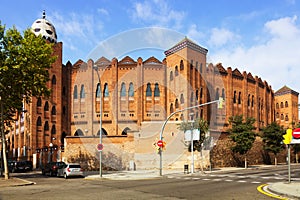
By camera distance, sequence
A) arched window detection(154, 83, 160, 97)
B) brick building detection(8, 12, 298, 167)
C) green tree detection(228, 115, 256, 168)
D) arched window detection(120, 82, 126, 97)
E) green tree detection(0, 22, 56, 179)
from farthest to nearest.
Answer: arched window detection(120, 82, 126, 97) → arched window detection(154, 83, 160, 97) → brick building detection(8, 12, 298, 167) → green tree detection(228, 115, 256, 168) → green tree detection(0, 22, 56, 179)

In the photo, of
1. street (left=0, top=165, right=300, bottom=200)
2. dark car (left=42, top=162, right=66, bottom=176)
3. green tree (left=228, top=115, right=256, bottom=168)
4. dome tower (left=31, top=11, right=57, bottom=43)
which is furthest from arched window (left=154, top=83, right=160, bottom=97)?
street (left=0, top=165, right=300, bottom=200)

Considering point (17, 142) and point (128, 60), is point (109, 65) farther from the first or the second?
point (17, 142)

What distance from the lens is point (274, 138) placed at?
4775 cm

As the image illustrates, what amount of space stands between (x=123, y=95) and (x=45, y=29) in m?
19.2

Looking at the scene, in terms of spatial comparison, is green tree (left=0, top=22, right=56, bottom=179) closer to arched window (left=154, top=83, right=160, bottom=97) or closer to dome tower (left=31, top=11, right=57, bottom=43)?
arched window (left=154, top=83, right=160, bottom=97)

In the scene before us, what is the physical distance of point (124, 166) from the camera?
3816cm

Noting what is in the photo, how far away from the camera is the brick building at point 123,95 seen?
51.4 m

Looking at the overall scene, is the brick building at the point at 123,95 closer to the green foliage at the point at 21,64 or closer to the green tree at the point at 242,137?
the green tree at the point at 242,137

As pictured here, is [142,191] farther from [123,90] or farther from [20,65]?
[123,90]

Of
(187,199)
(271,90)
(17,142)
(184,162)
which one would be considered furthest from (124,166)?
(271,90)

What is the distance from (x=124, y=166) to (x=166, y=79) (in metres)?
20.6

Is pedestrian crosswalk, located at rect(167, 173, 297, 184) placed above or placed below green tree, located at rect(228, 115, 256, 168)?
below

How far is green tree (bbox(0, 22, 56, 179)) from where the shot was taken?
25344 millimetres

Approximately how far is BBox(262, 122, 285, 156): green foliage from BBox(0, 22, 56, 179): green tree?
106 ft
